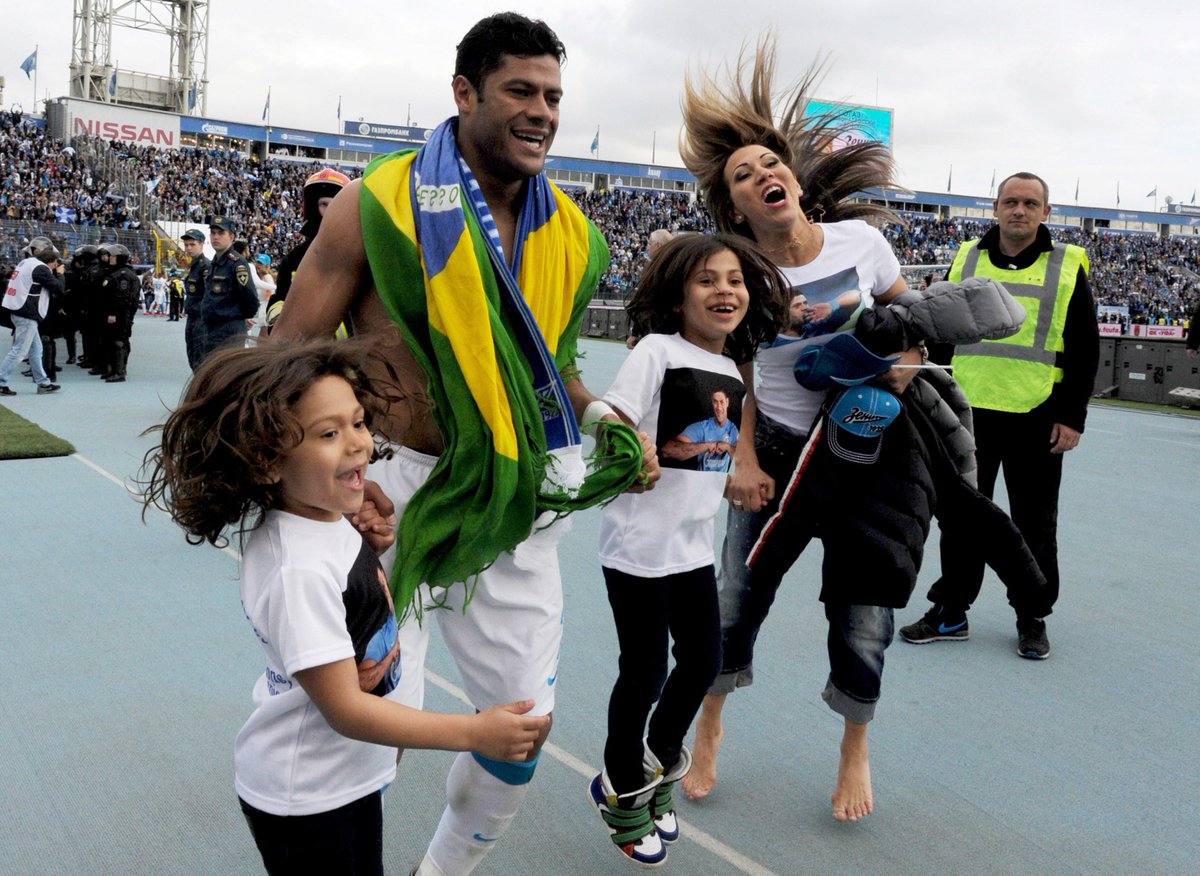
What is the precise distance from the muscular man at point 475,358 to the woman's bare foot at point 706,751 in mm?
905

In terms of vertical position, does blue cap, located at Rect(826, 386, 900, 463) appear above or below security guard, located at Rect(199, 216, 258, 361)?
below

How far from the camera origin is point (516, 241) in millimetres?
2219

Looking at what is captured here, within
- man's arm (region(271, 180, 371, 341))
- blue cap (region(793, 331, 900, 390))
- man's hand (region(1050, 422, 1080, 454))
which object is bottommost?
man's hand (region(1050, 422, 1080, 454))

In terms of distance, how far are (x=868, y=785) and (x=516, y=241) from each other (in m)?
1.82

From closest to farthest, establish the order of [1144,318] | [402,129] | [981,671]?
1. [981,671]
2. [1144,318]
3. [402,129]

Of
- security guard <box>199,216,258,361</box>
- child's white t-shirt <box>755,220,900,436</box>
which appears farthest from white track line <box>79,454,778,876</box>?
security guard <box>199,216,258,361</box>

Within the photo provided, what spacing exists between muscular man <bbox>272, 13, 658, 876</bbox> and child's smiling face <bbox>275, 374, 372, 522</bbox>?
0.31 metres

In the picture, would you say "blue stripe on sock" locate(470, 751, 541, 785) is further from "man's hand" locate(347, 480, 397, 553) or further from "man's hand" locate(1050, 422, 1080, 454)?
"man's hand" locate(1050, 422, 1080, 454)

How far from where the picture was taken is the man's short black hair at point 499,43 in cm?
212

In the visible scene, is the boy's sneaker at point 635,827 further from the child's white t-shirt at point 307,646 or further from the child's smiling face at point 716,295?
the child's smiling face at point 716,295

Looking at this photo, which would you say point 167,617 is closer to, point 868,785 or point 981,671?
point 868,785

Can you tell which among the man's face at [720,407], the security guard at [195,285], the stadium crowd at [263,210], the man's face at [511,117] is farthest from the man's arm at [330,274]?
the stadium crowd at [263,210]

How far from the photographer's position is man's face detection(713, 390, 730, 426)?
8.97 ft

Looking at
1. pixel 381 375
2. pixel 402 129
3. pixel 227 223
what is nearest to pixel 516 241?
pixel 381 375
